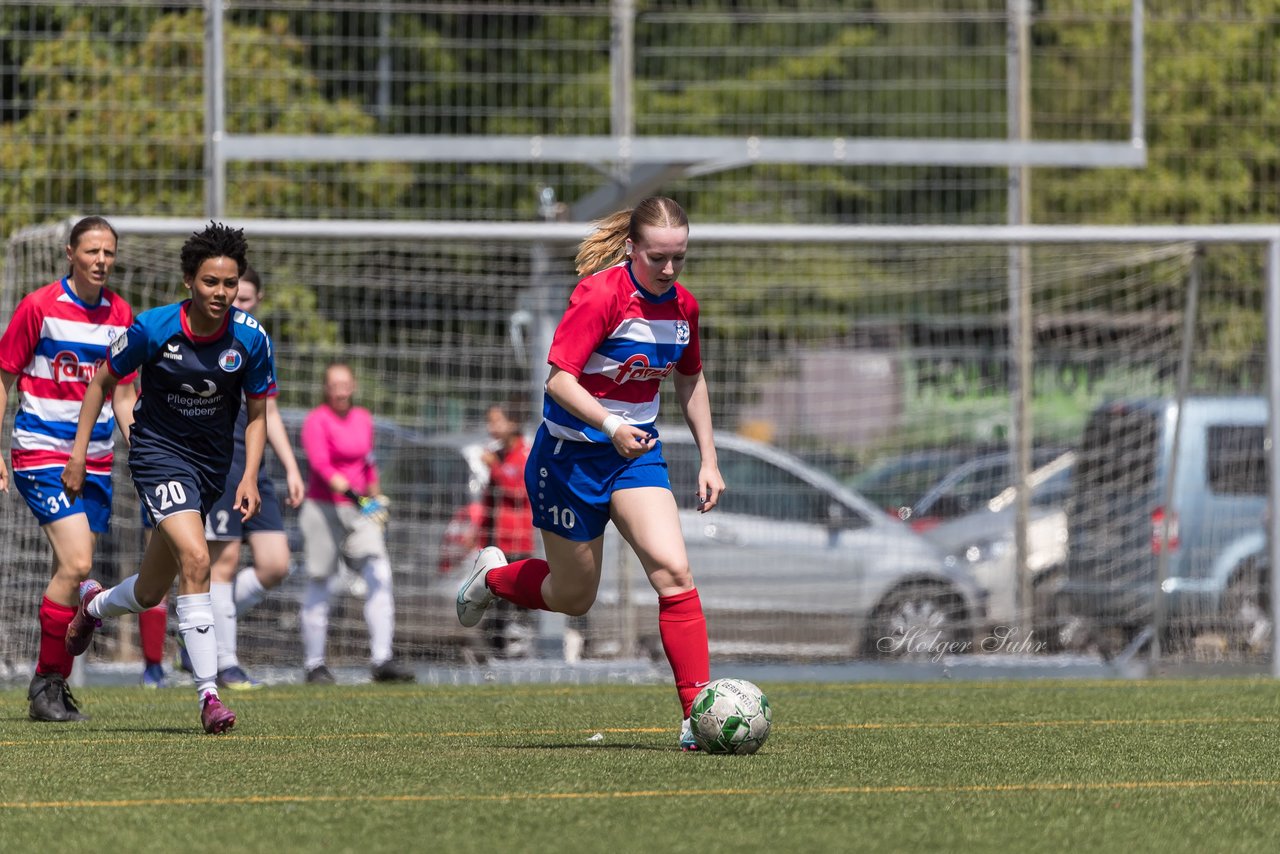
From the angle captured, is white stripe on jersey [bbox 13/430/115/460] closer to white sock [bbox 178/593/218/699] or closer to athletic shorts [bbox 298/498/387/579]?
white sock [bbox 178/593/218/699]

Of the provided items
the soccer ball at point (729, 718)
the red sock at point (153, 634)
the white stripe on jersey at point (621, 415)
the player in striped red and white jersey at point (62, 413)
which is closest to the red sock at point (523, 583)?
the white stripe on jersey at point (621, 415)

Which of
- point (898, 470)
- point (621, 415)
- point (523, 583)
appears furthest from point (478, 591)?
point (898, 470)

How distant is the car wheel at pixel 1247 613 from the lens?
13180 mm

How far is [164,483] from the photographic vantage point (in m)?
7.40

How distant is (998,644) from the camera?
12.8m

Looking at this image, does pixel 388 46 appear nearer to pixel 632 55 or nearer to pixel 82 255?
pixel 632 55

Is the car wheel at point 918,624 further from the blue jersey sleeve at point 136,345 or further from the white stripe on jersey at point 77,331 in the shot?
the blue jersey sleeve at point 136,345

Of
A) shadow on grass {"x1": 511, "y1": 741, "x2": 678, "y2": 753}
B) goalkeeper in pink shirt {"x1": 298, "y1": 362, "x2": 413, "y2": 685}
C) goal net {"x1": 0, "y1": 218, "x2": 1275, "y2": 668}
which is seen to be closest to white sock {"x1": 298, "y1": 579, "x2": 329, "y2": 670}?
goalkeeper in pink shirt {"x1": 298, "y1": 362, "x2": 413, "y2": 685}

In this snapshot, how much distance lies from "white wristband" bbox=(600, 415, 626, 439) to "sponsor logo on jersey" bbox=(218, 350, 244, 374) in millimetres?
1841

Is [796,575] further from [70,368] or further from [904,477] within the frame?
[70,368]

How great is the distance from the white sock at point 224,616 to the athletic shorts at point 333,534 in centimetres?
137

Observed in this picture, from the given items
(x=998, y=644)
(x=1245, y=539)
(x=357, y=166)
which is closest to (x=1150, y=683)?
(x=998, y=644)

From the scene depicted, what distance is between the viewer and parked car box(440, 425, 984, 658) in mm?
12914

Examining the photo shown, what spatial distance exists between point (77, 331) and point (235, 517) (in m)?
1.68
